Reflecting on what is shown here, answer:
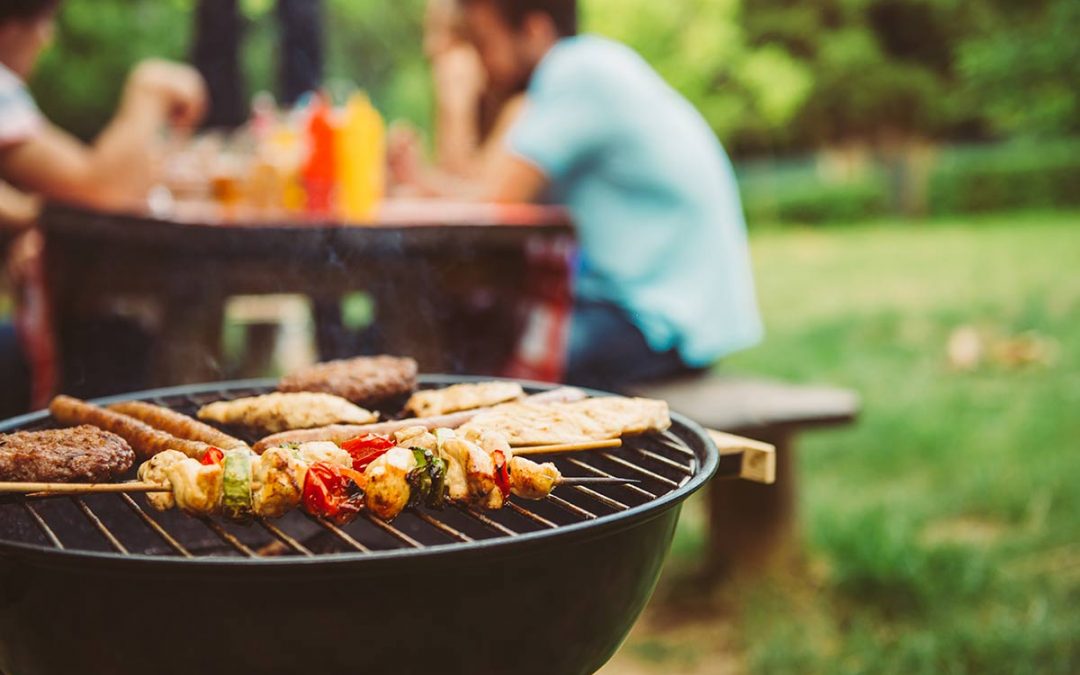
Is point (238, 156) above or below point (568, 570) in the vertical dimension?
above

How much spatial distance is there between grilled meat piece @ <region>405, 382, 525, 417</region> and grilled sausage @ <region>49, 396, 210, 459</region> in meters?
0.47

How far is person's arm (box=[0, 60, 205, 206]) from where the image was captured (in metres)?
4.11

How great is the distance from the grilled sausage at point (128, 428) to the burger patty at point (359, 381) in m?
0.34

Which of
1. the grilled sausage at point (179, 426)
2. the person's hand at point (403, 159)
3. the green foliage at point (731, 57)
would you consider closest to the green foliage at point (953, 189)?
the green foliage at point (731, 57)

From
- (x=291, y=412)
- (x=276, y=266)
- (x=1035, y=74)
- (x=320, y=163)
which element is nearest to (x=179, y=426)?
(x=291, y=412)

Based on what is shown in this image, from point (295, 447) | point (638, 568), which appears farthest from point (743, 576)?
point (295, 447)

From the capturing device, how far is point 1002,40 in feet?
22.3

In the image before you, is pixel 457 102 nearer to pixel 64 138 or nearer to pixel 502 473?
pixel 64 138

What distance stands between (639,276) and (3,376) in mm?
2769

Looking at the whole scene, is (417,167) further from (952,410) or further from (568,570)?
(568,570)

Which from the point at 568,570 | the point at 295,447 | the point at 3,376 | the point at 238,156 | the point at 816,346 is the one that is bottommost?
the point at 816,346

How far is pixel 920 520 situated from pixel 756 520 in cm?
96

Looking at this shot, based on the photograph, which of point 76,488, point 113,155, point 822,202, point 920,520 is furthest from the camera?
point 822,202

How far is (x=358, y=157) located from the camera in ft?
13.6
